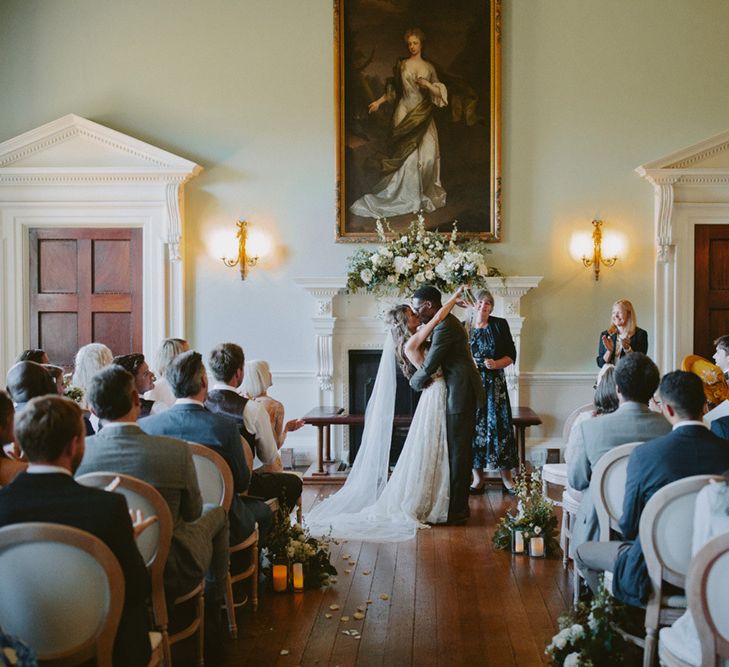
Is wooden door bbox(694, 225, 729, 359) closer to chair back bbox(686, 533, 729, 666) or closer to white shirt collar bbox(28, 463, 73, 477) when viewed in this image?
chair back bbox(686, 533, 729, 666)

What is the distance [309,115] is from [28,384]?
5.16 m

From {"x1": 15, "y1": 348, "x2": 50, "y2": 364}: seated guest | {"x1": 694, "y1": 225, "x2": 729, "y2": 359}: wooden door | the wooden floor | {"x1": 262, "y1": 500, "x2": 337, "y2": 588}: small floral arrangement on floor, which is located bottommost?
the wooden floor

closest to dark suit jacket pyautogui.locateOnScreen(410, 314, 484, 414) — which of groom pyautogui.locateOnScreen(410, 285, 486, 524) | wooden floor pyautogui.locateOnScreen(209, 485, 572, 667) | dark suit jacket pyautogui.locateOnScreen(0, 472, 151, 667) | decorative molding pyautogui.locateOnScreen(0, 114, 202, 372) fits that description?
groom pyautogui.locateOnScreen(410, 285, 486, 524)

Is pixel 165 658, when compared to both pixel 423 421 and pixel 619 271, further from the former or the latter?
pixel 619 271

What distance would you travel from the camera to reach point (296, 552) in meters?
4.84

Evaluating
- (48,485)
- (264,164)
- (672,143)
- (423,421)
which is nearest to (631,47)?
(672,143)

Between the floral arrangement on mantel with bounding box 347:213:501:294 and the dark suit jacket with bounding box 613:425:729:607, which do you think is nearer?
the dark suit jacket with bounding box 613:425:729:607

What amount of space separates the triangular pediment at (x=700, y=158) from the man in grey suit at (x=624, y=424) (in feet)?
15.6

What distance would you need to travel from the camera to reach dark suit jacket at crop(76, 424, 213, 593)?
3.29 m

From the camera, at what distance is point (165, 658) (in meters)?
Result: 3.30

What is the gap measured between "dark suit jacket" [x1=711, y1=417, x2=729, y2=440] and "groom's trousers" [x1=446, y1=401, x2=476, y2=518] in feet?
6.95

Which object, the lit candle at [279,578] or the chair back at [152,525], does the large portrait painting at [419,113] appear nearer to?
the lit candle at [279,578]

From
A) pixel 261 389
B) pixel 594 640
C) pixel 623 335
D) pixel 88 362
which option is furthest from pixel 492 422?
pixel 594 640

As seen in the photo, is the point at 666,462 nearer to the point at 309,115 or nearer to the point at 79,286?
the point at 309,115
